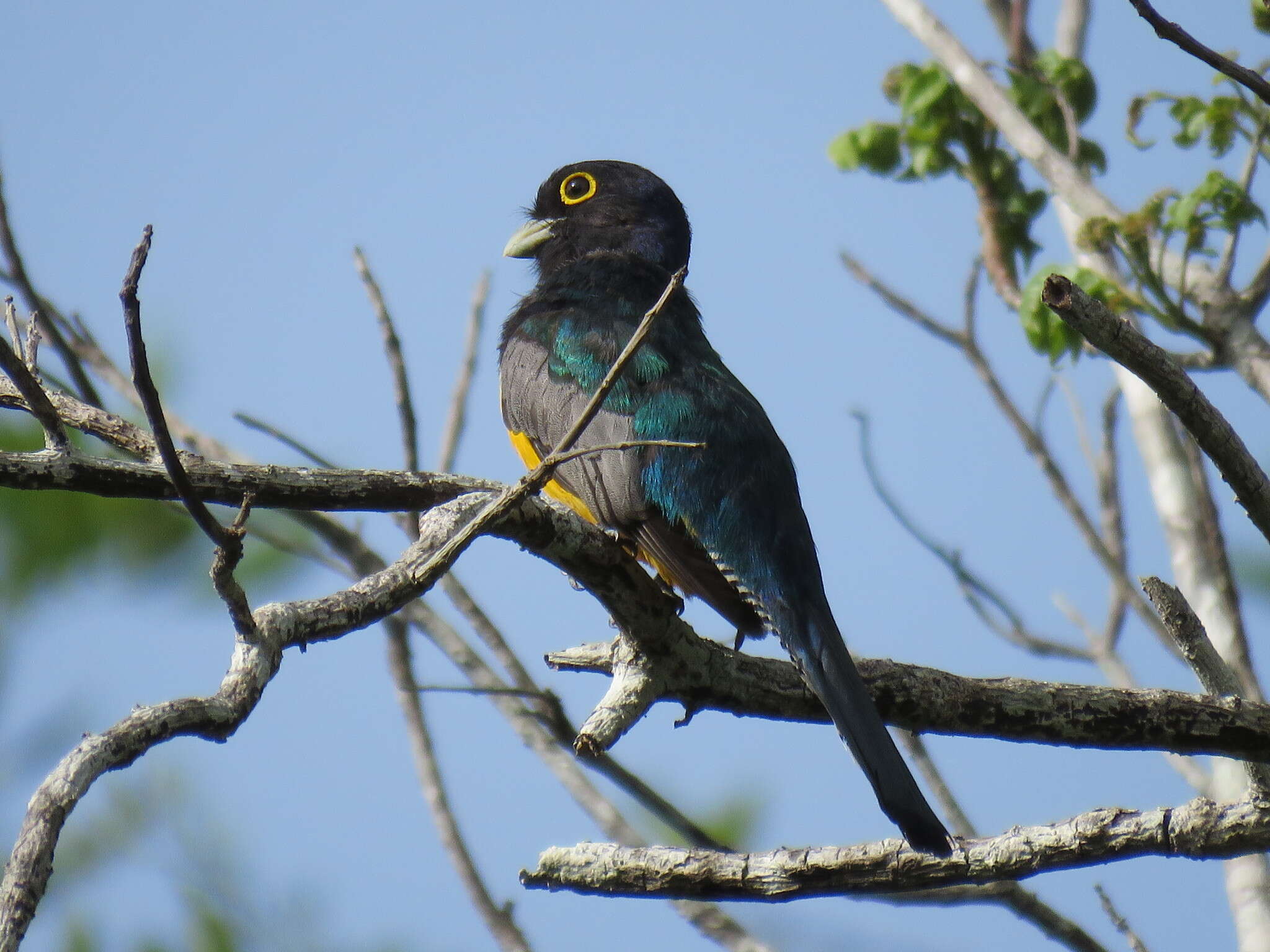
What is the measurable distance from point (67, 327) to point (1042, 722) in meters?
3.79

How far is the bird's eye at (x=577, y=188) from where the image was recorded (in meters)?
6.23

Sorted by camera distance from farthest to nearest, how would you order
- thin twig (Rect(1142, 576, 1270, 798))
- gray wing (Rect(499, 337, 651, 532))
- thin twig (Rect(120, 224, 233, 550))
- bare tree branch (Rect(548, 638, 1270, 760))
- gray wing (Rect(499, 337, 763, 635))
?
gray wing (Rect(499, 337, 651, 532)) < gray wing (Rect(499, 337, 763, 635)) < bare tree branch (Rect(548, 638, 1270, 760)) < thin twig (Rect(1142, 576, 1270, 798)) < thin twig (Rect(120, 224, 233, 550))

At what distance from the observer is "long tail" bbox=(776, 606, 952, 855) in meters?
3.02

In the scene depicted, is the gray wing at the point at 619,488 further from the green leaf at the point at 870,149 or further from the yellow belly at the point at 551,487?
the green leaf at the point at 870,149

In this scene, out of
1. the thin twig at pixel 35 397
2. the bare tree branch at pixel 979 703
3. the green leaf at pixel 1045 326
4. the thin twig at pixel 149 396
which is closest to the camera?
the thin twig at pixel 149 396

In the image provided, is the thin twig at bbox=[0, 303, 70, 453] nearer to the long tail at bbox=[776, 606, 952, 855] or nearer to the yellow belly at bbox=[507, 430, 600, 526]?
the yellow belly at bbox=[507, 430, 600, 526]

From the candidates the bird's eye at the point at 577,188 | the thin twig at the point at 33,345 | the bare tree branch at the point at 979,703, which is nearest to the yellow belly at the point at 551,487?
the bare tree branch at the point at 979,703

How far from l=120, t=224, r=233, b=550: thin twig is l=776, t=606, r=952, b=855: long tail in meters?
1.72

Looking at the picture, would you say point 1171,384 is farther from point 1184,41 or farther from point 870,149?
point 870,149

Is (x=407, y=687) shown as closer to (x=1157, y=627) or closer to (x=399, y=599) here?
(x=399, y=599)

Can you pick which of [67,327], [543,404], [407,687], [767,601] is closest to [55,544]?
[67,327]

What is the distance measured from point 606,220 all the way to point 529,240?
14.5 inches

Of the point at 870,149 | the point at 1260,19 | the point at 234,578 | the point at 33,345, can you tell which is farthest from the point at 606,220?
the point at 234,578

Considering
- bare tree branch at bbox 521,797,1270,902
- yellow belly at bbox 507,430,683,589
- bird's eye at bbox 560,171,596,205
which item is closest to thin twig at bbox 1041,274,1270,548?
bare tree branch at bbox 521,797,1270,902
